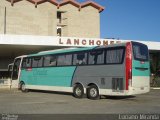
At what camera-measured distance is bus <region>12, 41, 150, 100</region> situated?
17.1 metres

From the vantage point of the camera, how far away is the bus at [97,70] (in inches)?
672

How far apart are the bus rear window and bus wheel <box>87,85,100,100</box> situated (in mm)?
2940

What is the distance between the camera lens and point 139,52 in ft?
58.2

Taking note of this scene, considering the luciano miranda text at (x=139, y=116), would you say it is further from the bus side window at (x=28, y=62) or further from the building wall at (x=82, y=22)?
the building wall at (x=82, y=22)

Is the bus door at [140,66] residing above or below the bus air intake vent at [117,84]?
above

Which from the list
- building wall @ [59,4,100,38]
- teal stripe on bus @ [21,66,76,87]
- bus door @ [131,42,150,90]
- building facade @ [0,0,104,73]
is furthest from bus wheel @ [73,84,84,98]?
building wall @ [59,4,100,38]

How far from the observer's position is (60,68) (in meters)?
21.5

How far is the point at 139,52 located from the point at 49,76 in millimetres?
7237

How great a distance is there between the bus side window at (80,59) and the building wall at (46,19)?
30.5 m

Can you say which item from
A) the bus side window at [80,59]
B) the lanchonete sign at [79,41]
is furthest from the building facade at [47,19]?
the bus side window at [80,59]

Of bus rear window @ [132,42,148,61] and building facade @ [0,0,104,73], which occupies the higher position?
building facade @ [0,0,104,73]

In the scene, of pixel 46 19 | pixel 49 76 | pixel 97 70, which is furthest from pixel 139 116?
pixel 46 19

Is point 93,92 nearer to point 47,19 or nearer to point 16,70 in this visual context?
point 16,70

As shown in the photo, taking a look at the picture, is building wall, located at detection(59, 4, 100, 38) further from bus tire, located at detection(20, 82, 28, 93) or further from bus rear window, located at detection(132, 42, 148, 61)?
bus rear window, located at detection(132, 42, 148, 61)
